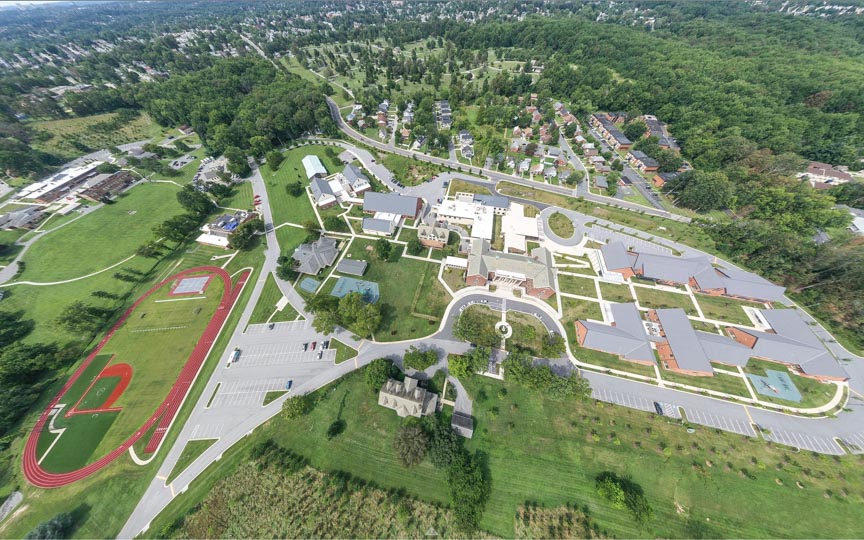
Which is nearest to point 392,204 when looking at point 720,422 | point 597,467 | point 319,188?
point 319,188

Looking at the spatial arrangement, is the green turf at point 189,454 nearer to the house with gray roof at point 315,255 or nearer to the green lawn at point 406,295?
the green lawn at point 406,295

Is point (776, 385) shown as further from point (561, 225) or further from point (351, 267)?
point (351, 267)


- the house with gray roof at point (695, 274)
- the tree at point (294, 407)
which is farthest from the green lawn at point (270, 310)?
the house with gray roof at point (695, 274)

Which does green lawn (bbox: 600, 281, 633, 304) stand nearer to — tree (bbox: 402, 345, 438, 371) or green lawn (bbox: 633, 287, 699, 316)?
green lawn (bbox: 633, 287, 699, 316)

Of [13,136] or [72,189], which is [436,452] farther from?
[13,136]

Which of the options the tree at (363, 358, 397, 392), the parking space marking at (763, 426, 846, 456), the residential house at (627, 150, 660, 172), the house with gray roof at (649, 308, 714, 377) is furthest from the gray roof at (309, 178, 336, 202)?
the parking space marking at (763, 426, 846, 456)

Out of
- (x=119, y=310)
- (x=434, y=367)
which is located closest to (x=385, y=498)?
(x=434, y=367)
